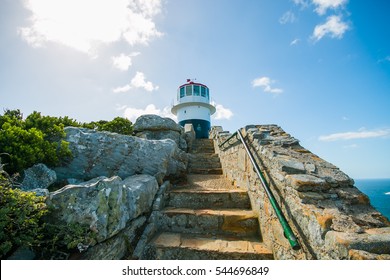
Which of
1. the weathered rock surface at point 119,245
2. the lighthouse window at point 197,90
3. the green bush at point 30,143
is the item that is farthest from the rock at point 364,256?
the lighthouse window at point 197,90

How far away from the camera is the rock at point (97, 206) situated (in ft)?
6.90

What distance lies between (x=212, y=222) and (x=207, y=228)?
0.46 feet

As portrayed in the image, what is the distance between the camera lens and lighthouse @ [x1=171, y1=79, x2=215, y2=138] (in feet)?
59.1

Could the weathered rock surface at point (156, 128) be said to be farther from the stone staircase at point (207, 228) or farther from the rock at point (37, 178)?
the rock at point (37, 178)

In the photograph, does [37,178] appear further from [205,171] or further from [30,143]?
[205,171]

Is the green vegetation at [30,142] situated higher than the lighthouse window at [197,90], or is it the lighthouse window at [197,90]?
the lighthouse window at [197,90]

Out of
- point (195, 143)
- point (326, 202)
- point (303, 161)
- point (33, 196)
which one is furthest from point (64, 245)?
point (195, 143)

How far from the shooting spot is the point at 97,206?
2242 millimetres

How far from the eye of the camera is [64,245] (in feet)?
6.70

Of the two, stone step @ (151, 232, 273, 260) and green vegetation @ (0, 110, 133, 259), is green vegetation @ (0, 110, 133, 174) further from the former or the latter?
stone step @ (151, 232, 273, 260)

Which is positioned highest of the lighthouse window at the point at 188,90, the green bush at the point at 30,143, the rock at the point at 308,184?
the lighthouse window at the point at 188,90

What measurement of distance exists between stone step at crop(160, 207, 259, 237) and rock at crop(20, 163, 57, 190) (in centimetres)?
192
